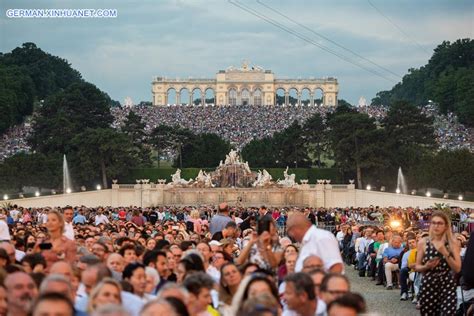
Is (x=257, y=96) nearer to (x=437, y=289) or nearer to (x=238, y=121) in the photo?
(x=238, y=121)

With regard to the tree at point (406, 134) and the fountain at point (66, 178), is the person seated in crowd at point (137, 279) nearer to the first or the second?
the fountain at point (66, 178)

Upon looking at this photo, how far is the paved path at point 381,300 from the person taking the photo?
1821 cm

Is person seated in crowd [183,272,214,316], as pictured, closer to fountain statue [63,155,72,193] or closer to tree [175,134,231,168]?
fountain statue [63,155,72,193]

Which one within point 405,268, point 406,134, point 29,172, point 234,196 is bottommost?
point 405,268

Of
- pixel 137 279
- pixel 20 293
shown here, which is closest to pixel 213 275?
pixel 137 279

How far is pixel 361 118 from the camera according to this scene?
265 feet

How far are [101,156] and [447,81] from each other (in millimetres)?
41646

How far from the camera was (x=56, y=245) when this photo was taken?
13156 mm

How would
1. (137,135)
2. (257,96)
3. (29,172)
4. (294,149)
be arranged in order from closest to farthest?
(29,172) → (294,149) → (137,135) → (257,96)

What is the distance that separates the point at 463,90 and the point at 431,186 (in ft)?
Result: 112

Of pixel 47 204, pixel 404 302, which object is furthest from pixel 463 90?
pixel 404 302

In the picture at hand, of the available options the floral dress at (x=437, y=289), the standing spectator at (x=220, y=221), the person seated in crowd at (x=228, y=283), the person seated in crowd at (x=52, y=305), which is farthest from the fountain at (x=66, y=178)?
the person seated in crowd at (x=52, y=305)

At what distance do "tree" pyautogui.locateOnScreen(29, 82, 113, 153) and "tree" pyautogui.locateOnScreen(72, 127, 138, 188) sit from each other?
3.00 m

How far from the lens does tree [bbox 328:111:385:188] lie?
7606 cm
